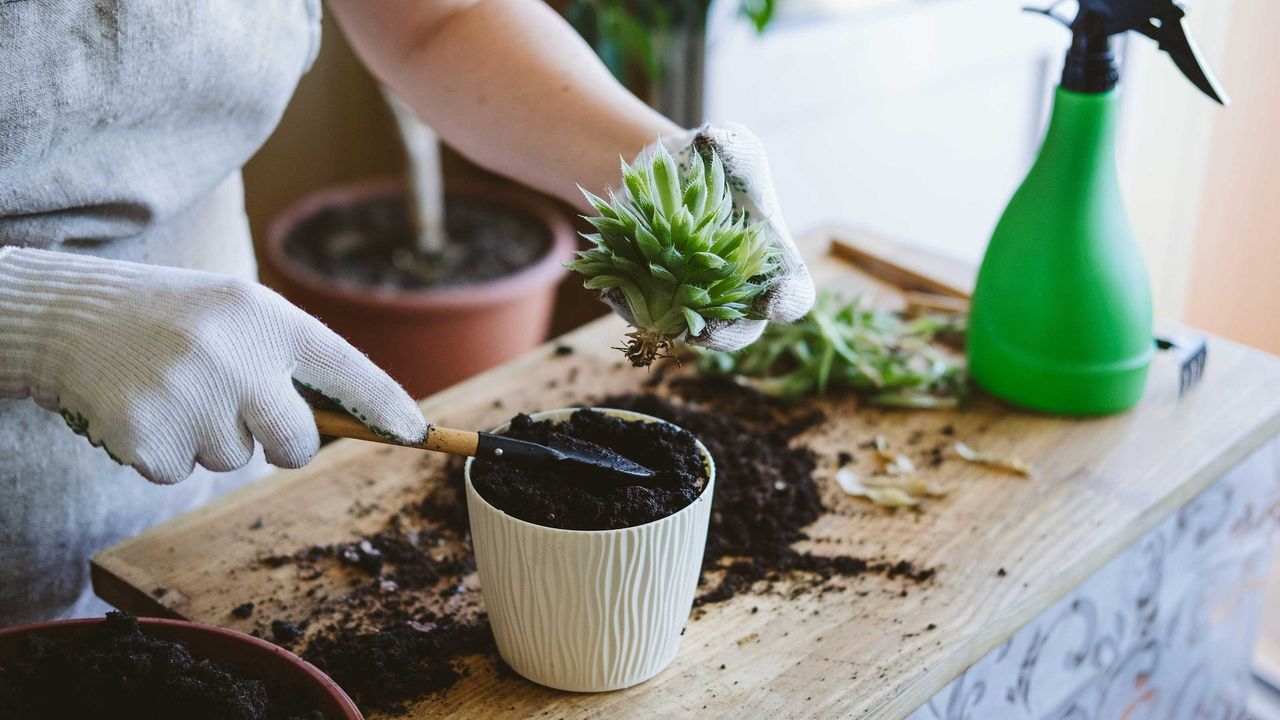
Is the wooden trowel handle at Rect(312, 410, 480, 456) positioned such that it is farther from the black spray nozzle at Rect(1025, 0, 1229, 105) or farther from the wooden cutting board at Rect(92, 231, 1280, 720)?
the black spray nozzle at Rect(1025, 0, 1229, 105)

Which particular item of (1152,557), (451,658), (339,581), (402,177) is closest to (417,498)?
(339,581)

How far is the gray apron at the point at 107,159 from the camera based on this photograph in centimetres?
95

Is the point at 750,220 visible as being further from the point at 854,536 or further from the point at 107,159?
the point at 107,159

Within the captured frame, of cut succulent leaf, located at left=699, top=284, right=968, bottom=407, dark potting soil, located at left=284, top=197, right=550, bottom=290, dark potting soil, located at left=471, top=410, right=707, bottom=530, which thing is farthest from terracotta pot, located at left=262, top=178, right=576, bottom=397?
dark potting soil, located at left=471, top=410, right=707, bottom=530

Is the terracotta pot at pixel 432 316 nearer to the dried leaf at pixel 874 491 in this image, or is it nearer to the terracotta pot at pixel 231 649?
the dried leaf at pixel 874 491

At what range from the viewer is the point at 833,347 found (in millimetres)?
1456

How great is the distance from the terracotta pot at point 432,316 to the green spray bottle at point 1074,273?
118 centimetres

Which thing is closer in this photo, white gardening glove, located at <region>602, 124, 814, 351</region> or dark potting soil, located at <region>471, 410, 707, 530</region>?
dark potting soil, located at <region>471, 410, 707, 530</region>

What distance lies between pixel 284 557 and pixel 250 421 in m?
0.30

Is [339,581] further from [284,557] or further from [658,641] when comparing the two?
[658,641]

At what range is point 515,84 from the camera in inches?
48.9

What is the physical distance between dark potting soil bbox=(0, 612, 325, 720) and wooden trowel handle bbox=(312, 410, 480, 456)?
7.9 inches

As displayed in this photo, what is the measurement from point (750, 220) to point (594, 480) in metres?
0.34

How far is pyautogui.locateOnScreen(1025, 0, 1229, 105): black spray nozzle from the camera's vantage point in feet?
3.91
